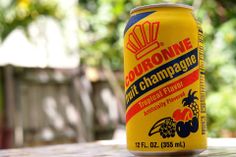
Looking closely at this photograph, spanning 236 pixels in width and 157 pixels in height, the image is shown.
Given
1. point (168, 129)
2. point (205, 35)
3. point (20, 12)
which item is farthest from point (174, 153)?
point (20, 12)

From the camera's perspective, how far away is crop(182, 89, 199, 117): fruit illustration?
856 mm

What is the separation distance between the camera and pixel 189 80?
34.0 inches

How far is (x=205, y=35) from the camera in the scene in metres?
3.18

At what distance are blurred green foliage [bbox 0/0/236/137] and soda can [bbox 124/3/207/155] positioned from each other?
2.06 metres

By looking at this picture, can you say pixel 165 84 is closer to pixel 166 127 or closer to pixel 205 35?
pixel 166 127

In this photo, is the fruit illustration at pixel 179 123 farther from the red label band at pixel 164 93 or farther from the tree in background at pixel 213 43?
the tree in background at pixel 213 43

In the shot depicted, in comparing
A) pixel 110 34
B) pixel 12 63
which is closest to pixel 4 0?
pixel 110 34

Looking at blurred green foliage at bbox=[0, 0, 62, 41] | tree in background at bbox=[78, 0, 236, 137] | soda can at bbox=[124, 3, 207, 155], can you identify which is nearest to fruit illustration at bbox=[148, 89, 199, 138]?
soda can at bbox=[124, 3, 207, 155]

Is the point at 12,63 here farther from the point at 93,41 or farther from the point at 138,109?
the point at 138,109

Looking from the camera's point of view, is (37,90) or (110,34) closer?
(110,34)

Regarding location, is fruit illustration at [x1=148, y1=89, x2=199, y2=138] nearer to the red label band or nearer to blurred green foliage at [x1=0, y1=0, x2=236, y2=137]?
the red label band

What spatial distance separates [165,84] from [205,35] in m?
2.38

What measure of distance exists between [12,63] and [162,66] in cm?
404

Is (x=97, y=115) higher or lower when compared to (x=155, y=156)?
higher
